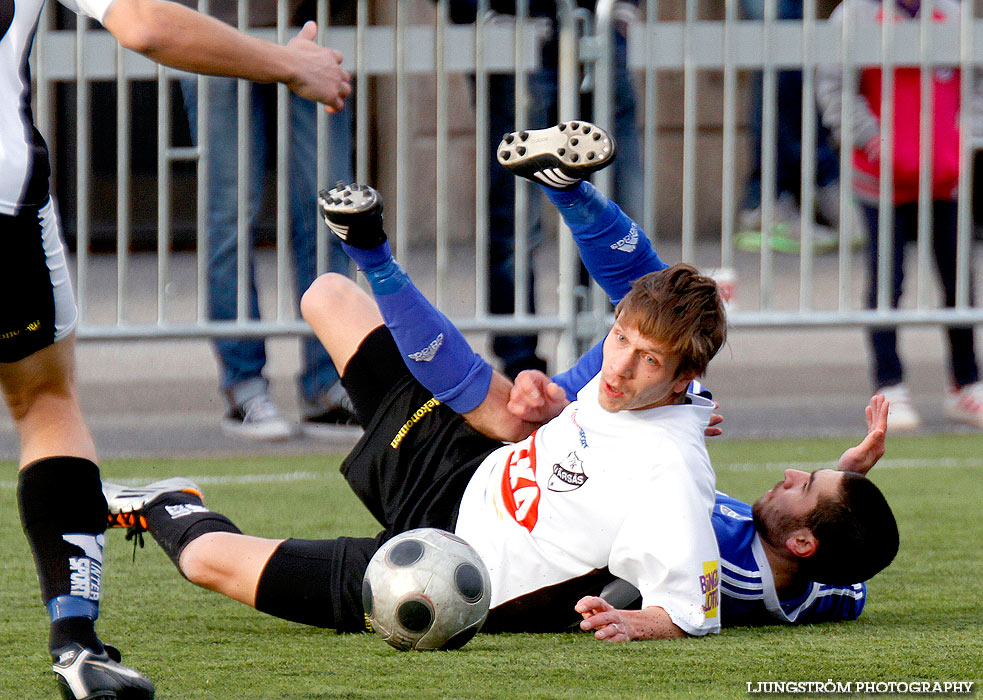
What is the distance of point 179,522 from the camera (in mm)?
3506

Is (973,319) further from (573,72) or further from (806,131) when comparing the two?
(573,72)

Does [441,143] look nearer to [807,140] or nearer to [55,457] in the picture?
[807,140]

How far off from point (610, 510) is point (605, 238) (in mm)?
897

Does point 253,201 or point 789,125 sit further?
point 789,125

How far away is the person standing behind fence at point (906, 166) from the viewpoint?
19.6ft

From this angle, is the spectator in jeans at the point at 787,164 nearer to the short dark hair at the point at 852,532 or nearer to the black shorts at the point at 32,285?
the short dark hair at the point at 852,532

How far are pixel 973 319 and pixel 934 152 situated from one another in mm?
685

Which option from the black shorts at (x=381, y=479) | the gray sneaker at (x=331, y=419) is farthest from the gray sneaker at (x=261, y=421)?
the black shorts at (x=381, y=479)

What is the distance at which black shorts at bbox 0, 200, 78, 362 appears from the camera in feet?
8.14

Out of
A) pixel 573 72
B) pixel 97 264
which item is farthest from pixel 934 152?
pixel 97 264

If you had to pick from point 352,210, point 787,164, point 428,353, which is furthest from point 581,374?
point 787,164

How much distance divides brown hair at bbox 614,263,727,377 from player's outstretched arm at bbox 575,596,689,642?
19.2 inches

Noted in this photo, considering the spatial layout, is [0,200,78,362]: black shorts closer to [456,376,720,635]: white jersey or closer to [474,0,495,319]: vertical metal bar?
[456,376,720,635]: white jersey

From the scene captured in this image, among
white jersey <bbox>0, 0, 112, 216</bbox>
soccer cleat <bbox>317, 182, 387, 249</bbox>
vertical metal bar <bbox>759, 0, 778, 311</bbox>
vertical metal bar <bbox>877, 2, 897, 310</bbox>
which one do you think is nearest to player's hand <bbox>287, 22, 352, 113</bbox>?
soccer cleat <bbox>317, 182, 387, 249</bbox>
